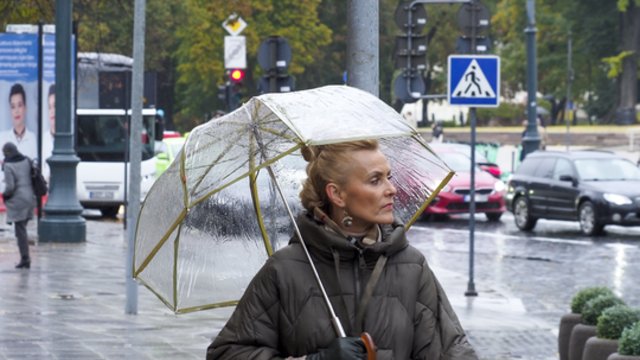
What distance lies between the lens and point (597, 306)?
1109cm

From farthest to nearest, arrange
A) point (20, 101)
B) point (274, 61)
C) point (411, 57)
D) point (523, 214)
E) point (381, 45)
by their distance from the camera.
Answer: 1. point (381, 45)
2. point (523, 214)
3. point (20, 101)
4. point (411, 57)
5. point (274, 61)

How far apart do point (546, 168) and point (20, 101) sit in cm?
992

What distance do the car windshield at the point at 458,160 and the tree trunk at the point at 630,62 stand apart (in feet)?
141

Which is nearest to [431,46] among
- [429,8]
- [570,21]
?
[429,8]

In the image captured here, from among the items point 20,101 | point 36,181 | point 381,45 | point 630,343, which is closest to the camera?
point 630,343

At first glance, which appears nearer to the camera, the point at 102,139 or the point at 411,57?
the point at 411,57

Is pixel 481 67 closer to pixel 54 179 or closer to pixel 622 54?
pixel 54 179

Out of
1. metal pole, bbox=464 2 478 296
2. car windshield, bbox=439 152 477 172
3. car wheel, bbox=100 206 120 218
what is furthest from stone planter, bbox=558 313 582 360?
car wheel, bbox=100 206 120 218

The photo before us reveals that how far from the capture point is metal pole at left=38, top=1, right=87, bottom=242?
23.3 m

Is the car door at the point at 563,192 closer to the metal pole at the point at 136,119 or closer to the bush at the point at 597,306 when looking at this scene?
the metal pole at the point at 136,119

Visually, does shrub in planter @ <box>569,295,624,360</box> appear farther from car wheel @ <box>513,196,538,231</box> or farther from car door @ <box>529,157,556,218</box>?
car wheel @ <box>513,196,538,231</box>

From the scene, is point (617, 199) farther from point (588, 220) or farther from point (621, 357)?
point (621, 357)

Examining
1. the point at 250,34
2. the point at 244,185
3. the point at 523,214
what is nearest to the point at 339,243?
the point at 244,185

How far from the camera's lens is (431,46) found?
291 feet
